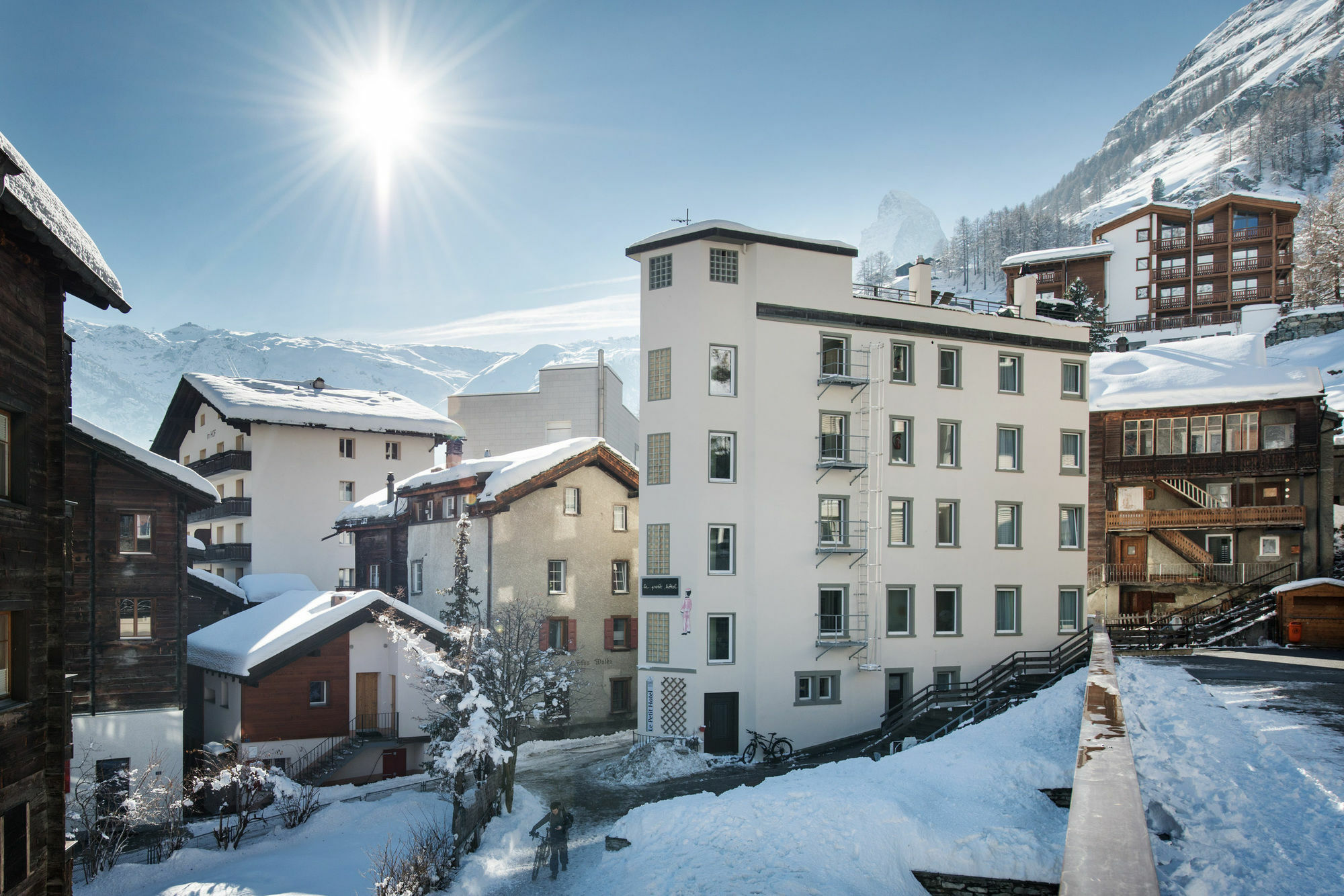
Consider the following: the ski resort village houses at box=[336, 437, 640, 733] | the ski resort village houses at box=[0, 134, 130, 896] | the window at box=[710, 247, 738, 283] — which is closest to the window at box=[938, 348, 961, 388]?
the window at box=[710, 247, 738, 283]

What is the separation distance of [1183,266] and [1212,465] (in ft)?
183

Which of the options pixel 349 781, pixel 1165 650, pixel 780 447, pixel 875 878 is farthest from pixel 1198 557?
pixel 349 781

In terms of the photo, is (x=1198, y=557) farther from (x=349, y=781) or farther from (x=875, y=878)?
(x=349, y=781)

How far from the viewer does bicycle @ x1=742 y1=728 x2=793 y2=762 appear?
31.8 m

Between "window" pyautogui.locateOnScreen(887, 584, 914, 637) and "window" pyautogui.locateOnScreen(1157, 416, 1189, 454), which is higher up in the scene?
"window" pyautogui.locateOnScreen(1157, 416, 1189, 454)

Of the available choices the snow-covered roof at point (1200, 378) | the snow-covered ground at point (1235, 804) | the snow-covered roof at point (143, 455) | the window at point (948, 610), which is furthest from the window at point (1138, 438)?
the snow-covered roof at point (143, 455)

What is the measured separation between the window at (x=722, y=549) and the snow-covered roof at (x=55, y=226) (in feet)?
67.4

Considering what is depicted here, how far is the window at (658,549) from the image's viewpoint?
3275 cm

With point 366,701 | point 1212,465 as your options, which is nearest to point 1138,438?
point 1212,465

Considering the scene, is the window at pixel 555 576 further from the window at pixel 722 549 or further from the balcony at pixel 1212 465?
the balcony at pixel 1212 465

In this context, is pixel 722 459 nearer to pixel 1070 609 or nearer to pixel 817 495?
pixel 817 495

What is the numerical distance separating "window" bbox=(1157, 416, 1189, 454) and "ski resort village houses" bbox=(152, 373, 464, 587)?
40160mm

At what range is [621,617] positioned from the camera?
134ft

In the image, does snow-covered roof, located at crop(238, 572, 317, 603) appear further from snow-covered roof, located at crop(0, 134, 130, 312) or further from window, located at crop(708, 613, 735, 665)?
snow-covered roof, located at crop(0, 134, 130, 312)
